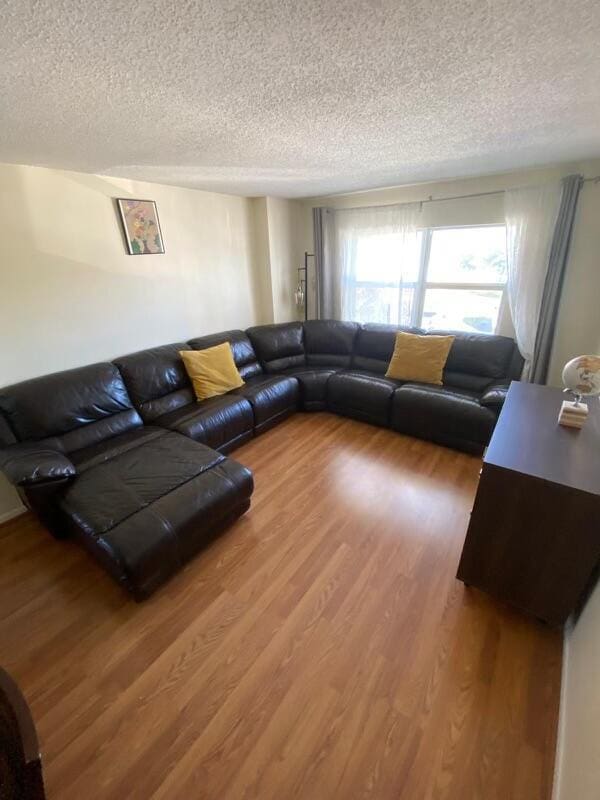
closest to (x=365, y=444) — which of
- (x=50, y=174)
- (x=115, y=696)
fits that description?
(x=115, y=696)

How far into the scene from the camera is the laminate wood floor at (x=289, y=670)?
40.1 inches

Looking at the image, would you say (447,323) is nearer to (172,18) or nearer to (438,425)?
(438,425)

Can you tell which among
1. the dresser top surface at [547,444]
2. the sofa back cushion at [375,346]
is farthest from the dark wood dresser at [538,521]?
the sofa back cushion at [375,346]

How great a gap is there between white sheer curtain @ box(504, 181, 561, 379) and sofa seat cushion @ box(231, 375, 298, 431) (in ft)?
7.08

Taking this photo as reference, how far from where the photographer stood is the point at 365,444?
112 inches

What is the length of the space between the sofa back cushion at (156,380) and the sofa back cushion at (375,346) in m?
1.90

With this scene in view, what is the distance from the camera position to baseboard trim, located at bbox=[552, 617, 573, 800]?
974 mm

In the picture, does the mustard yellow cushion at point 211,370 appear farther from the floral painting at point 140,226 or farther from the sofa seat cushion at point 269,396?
the floral painting at point 140,226

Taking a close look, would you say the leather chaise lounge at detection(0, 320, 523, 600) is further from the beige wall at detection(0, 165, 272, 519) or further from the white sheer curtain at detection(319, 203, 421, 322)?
the white sheer curtain at detection(319, 203, 421, 322)

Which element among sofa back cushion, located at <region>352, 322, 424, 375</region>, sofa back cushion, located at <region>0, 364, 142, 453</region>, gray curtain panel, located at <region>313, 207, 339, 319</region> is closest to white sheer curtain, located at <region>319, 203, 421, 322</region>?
gray curtain panel, located at <region>313, 207, 339, 319</region>

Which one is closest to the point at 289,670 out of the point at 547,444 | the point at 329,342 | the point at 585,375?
the point at 547,444

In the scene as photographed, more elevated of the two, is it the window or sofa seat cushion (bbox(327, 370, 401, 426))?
the window

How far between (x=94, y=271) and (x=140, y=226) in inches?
22.5

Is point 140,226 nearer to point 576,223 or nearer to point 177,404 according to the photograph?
point 177,404
